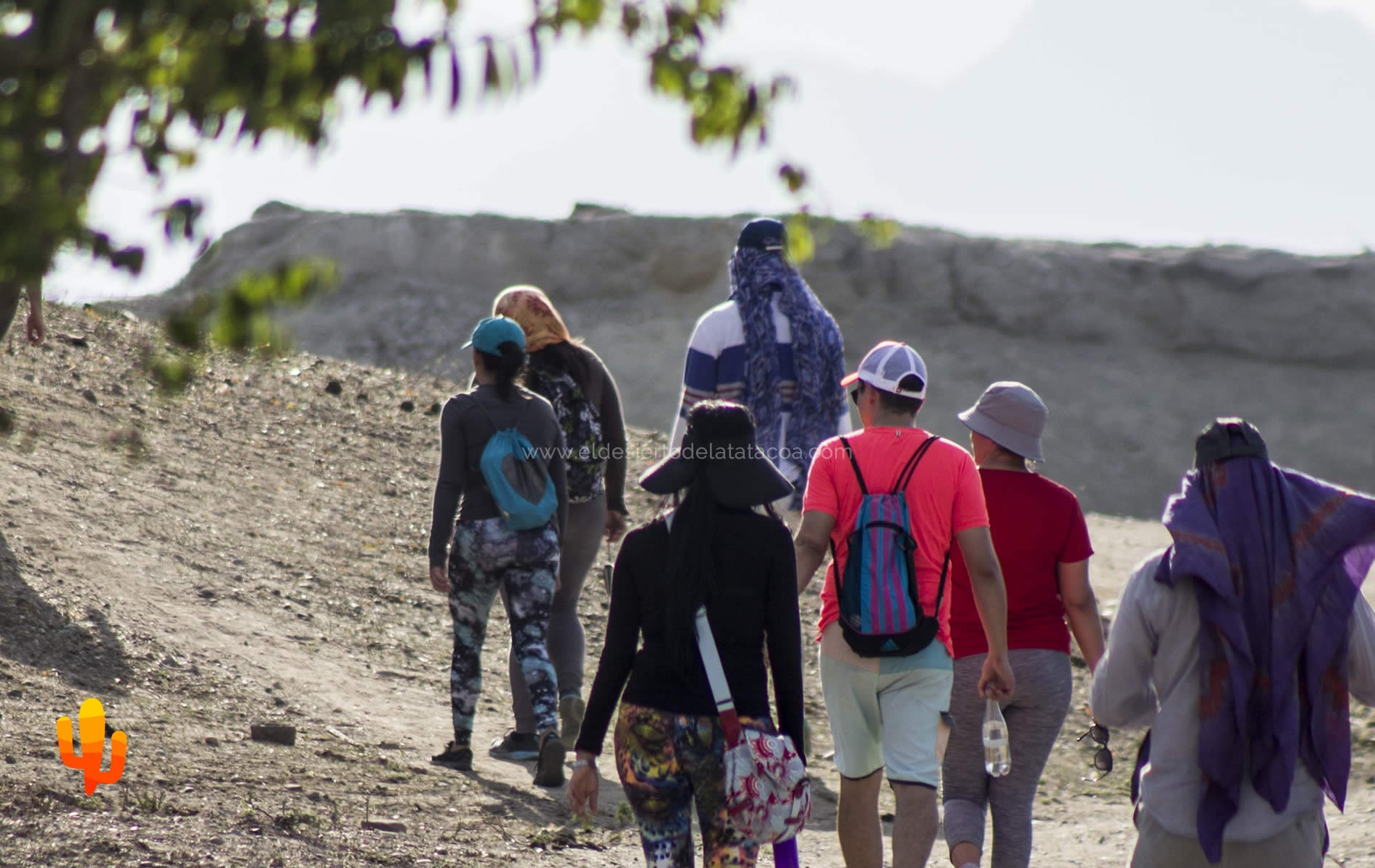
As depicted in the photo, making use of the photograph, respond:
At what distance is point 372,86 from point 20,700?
442 cm

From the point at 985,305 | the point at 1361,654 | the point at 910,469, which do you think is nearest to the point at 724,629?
the point at 910,469

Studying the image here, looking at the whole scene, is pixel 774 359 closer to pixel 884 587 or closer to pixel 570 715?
pixel 570 715

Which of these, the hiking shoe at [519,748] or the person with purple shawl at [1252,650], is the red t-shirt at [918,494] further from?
the hiking shoe at [519,748]

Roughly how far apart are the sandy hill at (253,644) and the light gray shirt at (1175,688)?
231cm

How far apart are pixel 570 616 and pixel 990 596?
99.2 inches

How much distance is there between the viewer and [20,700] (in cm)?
649

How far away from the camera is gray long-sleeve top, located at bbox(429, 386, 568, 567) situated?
6.49 meters

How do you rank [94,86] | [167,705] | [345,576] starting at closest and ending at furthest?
1. [94,86]
2. [167,705]
3. [345,576]

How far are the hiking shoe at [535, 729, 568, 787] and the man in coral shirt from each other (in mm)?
1646

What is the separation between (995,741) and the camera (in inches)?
207

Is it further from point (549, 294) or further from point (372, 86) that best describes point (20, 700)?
point (549, 294)

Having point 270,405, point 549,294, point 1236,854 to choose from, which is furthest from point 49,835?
point 549,294

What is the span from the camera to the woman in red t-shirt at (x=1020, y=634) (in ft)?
17.4

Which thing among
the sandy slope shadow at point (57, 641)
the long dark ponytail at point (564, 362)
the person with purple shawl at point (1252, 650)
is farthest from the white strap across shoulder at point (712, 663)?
the sandy slope shadow at point (57, 641)
